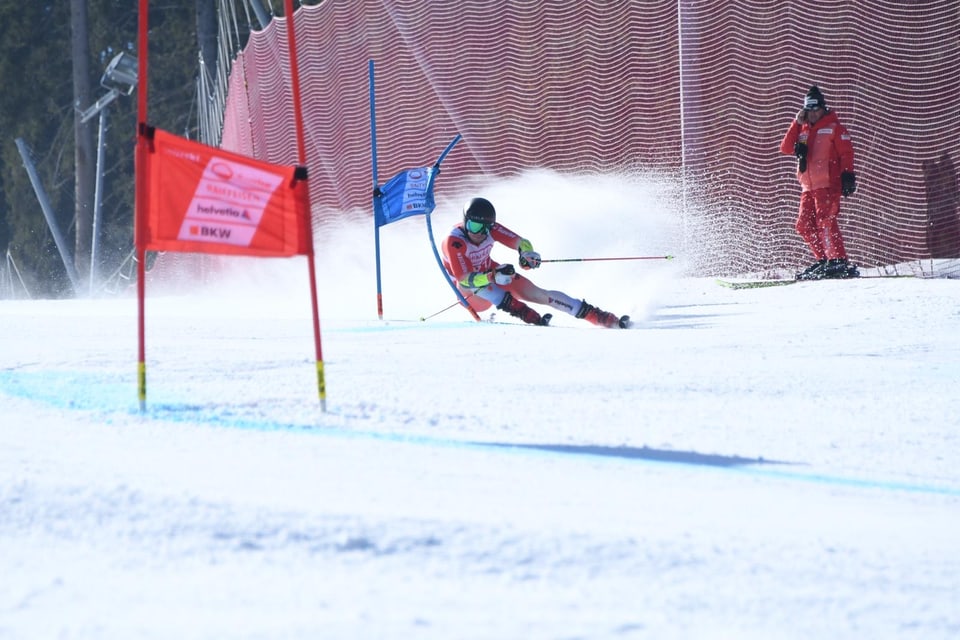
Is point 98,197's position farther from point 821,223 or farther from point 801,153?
point 821,223

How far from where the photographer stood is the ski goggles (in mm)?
9875

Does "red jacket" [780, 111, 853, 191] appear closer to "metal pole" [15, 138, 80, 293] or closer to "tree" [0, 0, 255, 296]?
"metal pole" [15, 138, 80, 293]

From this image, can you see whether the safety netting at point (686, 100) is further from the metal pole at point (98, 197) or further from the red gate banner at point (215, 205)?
the metal pole at point (98, 197)

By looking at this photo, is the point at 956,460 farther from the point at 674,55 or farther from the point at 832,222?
the point at 674,55

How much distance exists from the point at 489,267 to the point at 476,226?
39 cm

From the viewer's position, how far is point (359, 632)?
2510 mm

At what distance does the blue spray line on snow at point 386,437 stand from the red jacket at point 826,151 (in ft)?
23.6

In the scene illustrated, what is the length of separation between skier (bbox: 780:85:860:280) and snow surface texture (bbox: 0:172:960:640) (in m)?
3.38

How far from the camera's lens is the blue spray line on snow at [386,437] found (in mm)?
4098

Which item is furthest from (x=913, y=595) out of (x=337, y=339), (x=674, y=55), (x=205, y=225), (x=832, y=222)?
(x=674, y=55)

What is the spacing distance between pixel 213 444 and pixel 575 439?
4.34ft

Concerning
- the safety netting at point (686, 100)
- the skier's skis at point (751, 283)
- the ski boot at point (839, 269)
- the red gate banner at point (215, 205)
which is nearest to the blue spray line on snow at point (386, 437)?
the red gate banner at point (215, 205)

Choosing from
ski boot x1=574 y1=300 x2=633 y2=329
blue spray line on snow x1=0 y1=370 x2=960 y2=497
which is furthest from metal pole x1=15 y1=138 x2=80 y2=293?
blue spray line on snow x1=0 y1=370 x2=960 y2=497

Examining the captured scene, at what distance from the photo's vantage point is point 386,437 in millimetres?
4531
